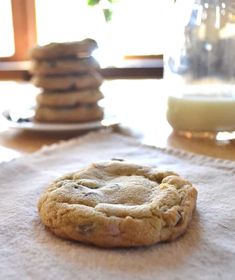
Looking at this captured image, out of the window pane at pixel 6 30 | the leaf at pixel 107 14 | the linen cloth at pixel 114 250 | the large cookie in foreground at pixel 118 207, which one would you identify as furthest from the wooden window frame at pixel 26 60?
the large cookie in foreground at pixel 118 207

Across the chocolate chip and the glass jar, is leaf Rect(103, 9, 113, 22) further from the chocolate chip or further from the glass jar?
the chocolate chip

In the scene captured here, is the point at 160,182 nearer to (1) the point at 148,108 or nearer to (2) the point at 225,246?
(2) the point at 225,246

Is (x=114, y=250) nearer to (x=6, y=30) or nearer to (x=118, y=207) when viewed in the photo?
(x=118, y=207)

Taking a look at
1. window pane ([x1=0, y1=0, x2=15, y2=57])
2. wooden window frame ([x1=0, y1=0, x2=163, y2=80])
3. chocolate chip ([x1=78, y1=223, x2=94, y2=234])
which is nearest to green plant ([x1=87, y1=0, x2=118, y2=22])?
wooden window frame ([x1=0, y1=0, x2=163, y2=80])

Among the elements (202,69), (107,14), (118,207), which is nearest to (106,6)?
(107,14)

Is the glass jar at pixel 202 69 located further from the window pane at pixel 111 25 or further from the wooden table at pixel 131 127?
the window pane at pixel 111 25

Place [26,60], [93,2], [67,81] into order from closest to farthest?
[67,81]
[93,2]
[26,60]
